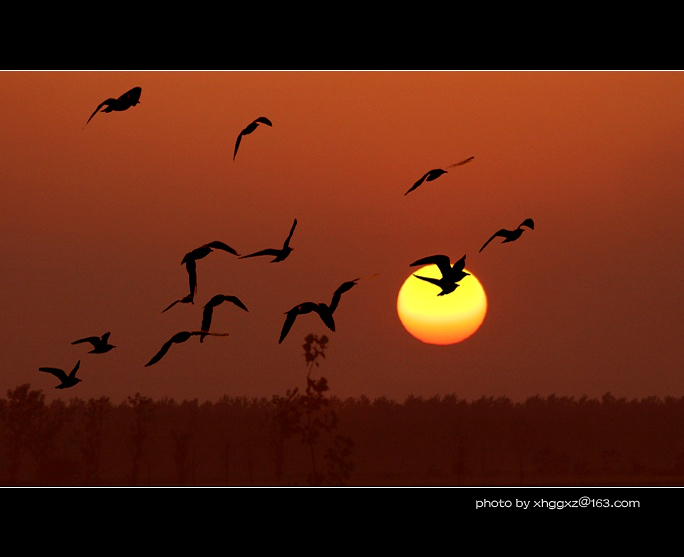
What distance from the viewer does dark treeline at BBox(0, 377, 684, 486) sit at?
5538 centimetres

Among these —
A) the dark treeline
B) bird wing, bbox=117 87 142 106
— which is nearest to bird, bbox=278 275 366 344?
bird wing, bbox=117 87 142 106

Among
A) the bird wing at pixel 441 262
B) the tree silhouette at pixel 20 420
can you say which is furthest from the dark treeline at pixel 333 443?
the bird wing at pixel 441 262

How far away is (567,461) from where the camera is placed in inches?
2670

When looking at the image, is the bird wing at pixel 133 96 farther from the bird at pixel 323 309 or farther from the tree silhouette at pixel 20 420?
the tree silhouette at pixel 20 420

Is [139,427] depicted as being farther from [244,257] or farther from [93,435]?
[244,257]

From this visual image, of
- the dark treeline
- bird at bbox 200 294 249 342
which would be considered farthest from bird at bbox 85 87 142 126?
the dark treeline

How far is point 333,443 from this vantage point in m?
66.2

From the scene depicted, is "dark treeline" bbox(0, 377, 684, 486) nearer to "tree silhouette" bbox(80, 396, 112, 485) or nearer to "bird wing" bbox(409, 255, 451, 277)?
"tree silhouette" bbox(80, 396, 112, 485)

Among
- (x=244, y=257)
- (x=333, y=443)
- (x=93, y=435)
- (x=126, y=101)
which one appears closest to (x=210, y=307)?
(x=244, y=257)

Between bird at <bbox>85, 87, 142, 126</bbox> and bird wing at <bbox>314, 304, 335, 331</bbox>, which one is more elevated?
bird at <bbox>85, 87, 142, 126</bbox>

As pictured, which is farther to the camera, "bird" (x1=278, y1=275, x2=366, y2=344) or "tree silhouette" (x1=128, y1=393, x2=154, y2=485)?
"tree silhouette" (x1=128, y1=393, x2=154, y2=485)

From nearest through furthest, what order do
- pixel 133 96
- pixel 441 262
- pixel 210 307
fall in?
1. pixel 133 96
2. pixel 210 307
3. pixel 441 262

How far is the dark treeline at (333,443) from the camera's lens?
55.4 m

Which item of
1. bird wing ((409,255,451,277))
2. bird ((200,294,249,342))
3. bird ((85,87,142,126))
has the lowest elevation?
bird ((200,294,249,342))
